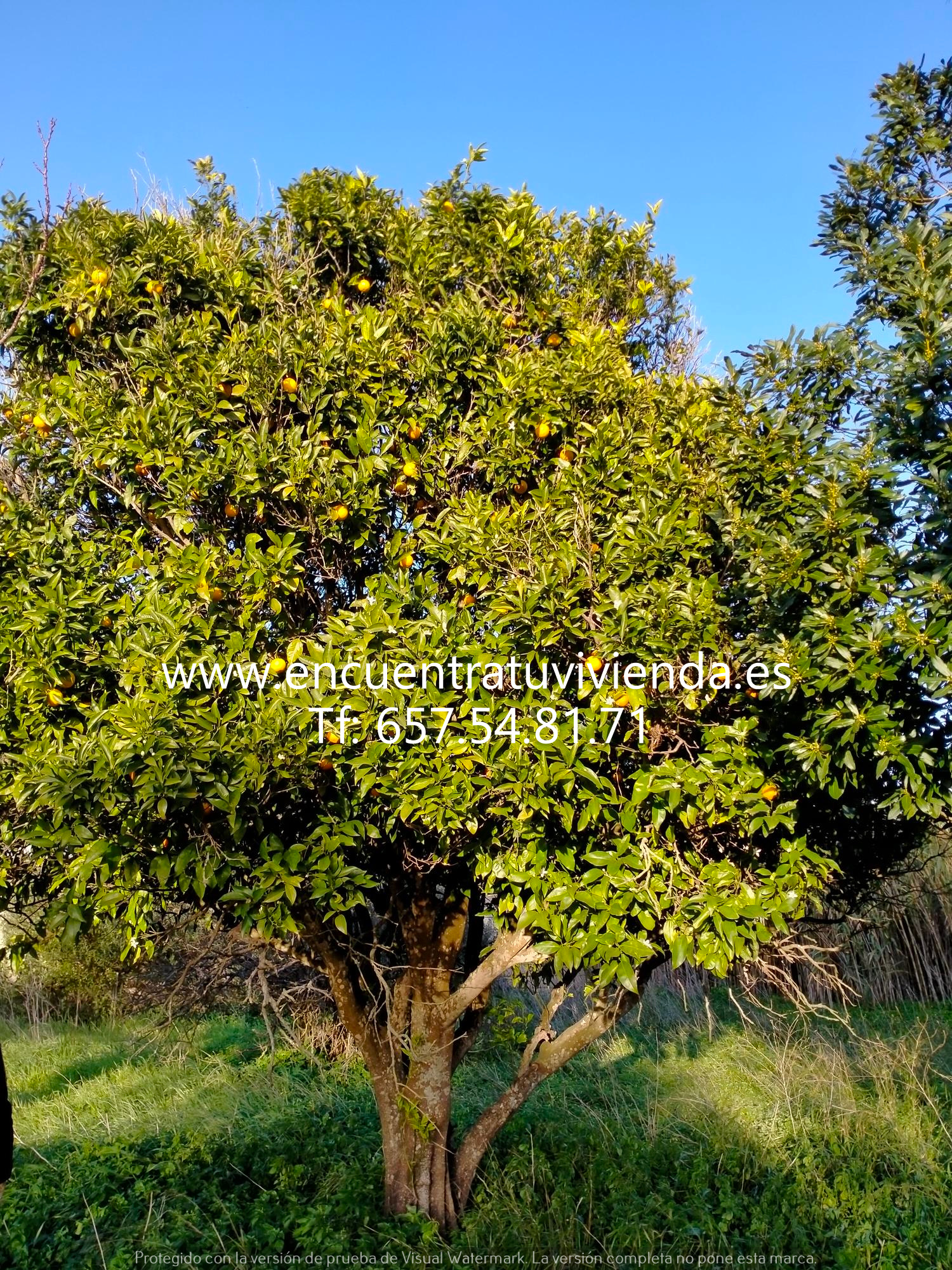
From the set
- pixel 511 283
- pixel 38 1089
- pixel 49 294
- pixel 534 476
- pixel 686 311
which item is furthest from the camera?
pixel 38 1089

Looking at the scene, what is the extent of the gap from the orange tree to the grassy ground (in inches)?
19.9

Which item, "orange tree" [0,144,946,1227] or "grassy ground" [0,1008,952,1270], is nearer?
"orange tree" [0,144,946,1227]

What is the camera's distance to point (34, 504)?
13.2ft

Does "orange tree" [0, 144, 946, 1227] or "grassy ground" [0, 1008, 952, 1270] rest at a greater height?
"orange tree" [0, 144, 946, 1227]

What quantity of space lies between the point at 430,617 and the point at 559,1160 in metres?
3.41

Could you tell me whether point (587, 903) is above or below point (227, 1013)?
above

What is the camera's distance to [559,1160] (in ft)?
16.8

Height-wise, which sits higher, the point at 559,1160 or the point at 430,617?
the point at 430,617

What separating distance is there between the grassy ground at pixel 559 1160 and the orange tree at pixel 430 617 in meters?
0.51

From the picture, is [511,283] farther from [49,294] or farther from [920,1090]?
[920,1090]

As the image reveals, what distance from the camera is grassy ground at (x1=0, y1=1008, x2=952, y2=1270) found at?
14.3 feet

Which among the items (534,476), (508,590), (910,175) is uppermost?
(910,175)

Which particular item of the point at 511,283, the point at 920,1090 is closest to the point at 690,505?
the point at 511,283

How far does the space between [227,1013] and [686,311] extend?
26.5 feet
